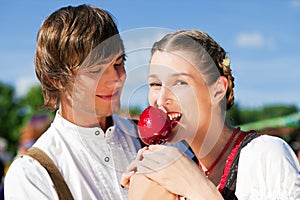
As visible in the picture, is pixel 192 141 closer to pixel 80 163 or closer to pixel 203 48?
pixel 203 48

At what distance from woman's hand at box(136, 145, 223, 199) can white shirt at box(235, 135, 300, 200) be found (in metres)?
0.13

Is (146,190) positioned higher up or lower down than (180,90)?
lower down

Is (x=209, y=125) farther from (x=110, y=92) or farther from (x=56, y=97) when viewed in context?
(x=56, y=97)

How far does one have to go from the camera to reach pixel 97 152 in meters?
2.76

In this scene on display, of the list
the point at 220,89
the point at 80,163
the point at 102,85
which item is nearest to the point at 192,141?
the point at 220,89

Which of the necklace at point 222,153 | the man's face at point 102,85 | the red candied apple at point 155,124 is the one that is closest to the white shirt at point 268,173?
the necklace at point 222,153

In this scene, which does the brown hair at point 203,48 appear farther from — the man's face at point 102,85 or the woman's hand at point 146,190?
the woman's hand at point 146,190

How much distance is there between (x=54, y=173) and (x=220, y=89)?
34.7 inches

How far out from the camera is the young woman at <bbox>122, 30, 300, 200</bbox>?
Answer: 6.90 feet

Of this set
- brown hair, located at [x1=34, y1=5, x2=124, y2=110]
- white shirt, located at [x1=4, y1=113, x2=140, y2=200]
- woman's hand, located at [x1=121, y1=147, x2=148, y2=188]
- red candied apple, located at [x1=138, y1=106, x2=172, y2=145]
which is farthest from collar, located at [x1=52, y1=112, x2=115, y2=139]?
red candied apple, located at [x1=138, y1=106, x2=172, y2=145]

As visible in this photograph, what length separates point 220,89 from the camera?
2.39 meters

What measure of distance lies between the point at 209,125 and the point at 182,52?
36 cm

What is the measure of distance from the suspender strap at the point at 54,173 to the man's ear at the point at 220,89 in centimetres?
82

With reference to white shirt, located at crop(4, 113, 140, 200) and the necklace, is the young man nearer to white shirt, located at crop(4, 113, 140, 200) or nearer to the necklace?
white shirt, located at crop(4, 113, 140, 200)
